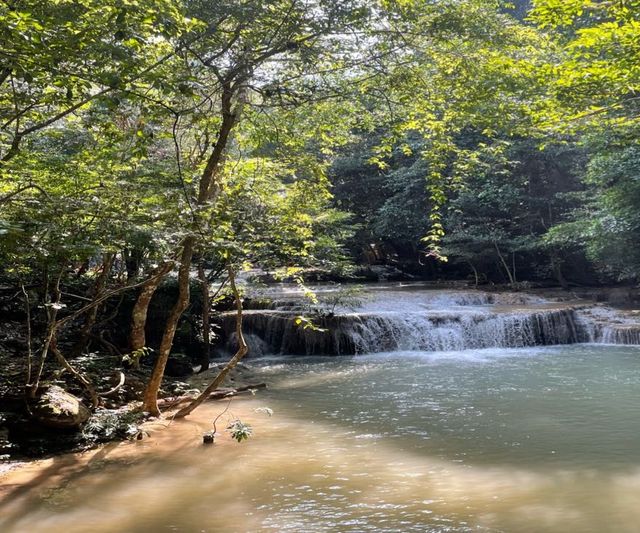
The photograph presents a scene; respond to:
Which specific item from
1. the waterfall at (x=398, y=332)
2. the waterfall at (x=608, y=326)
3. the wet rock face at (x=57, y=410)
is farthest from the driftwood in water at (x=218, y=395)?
the waterfall at (x=608, y=326)

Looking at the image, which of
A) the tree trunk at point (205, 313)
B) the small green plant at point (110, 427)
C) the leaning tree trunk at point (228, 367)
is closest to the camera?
the small green plant at point (110, 427)

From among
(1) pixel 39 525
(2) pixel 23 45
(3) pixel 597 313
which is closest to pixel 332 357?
(3) pixel 597 313

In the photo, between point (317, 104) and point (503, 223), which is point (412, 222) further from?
point (317, 104)

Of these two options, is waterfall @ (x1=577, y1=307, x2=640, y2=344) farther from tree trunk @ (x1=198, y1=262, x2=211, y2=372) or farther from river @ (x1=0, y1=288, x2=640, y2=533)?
tree trunk @ (x1=198, y1=262, x2=211, y2=372)

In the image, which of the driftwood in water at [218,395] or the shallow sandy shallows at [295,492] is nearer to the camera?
the shallow sandy shallows at [295,492]

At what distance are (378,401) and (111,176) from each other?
491cm

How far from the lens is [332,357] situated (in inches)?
551

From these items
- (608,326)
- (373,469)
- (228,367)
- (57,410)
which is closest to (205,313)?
(228,367)

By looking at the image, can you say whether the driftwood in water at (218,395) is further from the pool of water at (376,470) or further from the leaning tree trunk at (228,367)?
the leaning tree trunk at (228,367)

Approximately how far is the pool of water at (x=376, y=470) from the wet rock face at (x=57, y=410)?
51 cm

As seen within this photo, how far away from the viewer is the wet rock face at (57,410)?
640 centimetres

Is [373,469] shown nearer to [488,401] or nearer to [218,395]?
[488,401]

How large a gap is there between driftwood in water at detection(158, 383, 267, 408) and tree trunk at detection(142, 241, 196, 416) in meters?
0.63

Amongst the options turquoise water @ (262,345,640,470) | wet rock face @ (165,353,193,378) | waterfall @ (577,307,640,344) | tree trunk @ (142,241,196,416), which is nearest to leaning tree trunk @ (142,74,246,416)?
tree trunk @ (142,241,196,416)
